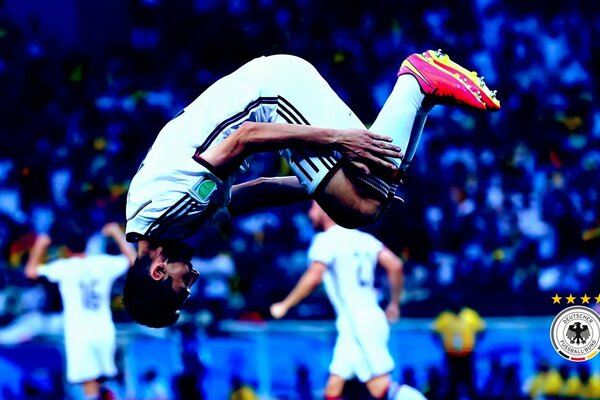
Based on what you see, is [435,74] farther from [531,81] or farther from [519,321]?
[531,81]

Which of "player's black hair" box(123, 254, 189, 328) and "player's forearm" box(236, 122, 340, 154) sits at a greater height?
"player's forearm" box(236, 122, 340, 154)

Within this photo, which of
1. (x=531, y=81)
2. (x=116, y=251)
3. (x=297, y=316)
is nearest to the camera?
(x=297, y=316)

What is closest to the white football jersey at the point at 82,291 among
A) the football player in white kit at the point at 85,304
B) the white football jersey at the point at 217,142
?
the football player in white kit at the point at 85,304

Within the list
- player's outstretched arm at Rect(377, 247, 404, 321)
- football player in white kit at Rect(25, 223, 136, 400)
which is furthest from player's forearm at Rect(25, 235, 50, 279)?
player's outstretched arm at Rect(377, 247, 404, 321)

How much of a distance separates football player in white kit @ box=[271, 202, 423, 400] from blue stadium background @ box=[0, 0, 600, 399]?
0.52m

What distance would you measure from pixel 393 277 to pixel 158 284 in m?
4.18

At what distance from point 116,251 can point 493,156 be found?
4.47 m

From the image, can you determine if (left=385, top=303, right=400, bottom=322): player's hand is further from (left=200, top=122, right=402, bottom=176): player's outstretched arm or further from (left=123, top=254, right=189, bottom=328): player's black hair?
(left=200, top=122, right=402, bottom=176): player's outstretched arm

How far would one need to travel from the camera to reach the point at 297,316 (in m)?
9.91

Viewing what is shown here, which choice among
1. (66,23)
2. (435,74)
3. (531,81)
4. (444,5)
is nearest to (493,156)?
(531,81)

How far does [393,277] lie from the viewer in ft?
30.4

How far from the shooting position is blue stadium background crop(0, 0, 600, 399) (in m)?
9.84

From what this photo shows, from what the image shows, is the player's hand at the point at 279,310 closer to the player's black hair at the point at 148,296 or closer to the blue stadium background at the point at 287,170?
the blue stadium background at the point at 287,170

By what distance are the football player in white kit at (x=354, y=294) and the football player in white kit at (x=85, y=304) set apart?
172 centimetres
